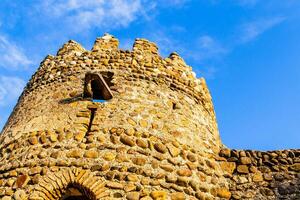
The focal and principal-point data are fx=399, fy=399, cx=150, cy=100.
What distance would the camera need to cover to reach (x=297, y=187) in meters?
7.31

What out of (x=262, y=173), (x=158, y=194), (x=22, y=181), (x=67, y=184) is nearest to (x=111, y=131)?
(x=67, y=184)

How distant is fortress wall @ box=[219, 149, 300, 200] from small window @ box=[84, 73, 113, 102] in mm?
2531

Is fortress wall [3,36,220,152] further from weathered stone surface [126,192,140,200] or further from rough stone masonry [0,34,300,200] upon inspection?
weathered stone surface [126,192,140,200]

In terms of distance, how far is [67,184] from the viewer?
6055mm

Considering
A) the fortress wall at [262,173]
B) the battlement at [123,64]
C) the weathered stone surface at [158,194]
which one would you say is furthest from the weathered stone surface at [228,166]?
the weathered stone surface at [158,194]

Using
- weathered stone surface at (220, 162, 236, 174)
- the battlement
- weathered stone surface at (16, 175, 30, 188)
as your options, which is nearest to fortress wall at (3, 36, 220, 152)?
the battlement

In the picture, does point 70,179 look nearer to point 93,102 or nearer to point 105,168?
point 105,168

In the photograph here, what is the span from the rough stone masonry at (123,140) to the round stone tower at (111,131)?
0.02m

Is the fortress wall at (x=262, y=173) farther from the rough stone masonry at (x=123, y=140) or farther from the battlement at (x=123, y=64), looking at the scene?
the battlement at (x=123, y=64)

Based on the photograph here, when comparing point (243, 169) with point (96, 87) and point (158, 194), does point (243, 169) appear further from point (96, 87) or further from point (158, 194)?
point (96, 87)

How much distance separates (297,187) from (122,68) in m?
4.00

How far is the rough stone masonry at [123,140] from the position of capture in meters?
6.19

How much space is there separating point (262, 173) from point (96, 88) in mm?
3549

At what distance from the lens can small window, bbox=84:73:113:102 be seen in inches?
289
